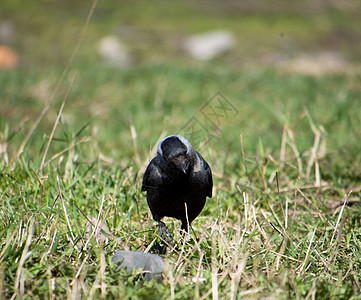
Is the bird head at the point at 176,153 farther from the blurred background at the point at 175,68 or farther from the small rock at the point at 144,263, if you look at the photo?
the blurred background at the point at 175,68

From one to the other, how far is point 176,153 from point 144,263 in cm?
60

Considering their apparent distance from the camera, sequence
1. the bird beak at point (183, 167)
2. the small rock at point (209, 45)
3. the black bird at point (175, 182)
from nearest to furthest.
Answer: the bird beak at point (183, 167), the black bird at point (175, 182), the small rock at point (209, 45)

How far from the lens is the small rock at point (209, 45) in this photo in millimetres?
13305

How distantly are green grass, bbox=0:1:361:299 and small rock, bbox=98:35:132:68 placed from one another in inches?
218

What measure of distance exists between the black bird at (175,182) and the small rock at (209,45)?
10.9m

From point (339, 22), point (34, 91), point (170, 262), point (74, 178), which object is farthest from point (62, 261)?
point (339, 22)

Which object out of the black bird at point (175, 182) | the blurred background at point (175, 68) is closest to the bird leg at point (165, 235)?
the black bird at point (175, 182)

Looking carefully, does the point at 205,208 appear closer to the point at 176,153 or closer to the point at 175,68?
the point at 176,153

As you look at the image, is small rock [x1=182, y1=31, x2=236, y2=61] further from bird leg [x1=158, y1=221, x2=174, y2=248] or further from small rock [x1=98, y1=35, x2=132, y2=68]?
bird leg [x1=158, y1=221, x2=174, y2=248]

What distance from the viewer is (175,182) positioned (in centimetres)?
244

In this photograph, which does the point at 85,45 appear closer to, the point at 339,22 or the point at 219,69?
the point at 219,69

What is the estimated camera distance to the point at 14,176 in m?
3.17

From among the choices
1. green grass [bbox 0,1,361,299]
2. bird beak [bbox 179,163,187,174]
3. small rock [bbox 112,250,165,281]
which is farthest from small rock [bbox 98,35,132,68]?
small rock [bbox 112,250,165,281]

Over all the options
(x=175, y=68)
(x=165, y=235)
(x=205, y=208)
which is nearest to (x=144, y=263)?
(x=165, y=235)
